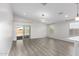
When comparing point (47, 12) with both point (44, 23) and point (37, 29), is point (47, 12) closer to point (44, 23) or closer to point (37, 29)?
point (44, 23)

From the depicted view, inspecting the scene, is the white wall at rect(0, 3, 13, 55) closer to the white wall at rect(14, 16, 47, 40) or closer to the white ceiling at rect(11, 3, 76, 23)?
the white ceiling at rect(11, 3, 76, 23)

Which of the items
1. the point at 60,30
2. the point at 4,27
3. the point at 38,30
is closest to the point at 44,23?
the point at 38,30

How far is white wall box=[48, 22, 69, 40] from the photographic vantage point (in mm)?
1589

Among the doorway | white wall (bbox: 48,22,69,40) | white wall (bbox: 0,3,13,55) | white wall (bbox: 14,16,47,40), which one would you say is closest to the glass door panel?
the doorway

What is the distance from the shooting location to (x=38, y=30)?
5.58ft

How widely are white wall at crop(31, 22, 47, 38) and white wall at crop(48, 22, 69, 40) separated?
12cm

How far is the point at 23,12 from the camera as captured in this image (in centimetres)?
155

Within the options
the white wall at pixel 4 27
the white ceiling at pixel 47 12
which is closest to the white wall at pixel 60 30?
the white ceiling at pixel 47 12

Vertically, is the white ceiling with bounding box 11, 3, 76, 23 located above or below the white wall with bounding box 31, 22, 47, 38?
above

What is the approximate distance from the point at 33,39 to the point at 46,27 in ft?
1.09

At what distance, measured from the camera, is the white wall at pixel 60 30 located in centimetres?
159

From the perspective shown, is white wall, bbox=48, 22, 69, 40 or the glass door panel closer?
the glass door panel

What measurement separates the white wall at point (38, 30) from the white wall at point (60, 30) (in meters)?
0.12

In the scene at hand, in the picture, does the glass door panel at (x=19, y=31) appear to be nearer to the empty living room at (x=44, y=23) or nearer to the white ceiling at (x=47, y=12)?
the empty living room at (x=44, y=23)
